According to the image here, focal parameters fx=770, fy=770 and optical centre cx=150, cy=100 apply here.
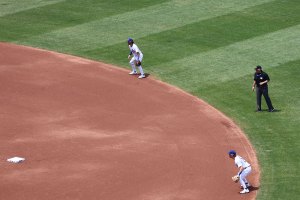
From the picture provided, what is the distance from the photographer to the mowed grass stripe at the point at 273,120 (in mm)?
21219

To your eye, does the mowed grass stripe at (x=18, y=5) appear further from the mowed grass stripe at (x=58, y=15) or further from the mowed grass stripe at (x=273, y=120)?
the mowed grass stripe at (x=273, y=120)

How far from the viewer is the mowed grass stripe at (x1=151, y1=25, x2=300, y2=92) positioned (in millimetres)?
Result: 29172

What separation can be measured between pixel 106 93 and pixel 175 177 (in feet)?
24.0

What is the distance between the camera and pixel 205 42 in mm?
32188

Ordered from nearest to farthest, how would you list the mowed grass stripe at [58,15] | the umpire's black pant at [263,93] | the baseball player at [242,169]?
the baseball player at [242,169], the umpire's black pant at [263,93], the mowed grass stripe at [58,15]

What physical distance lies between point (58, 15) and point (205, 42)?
797cm

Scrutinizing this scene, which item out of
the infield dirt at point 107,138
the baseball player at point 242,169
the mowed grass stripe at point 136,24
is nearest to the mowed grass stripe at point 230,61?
the infield dirt at point 107,138

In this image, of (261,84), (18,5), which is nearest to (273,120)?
(261,84)

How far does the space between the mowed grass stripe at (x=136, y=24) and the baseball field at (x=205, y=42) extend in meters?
A: 0.04

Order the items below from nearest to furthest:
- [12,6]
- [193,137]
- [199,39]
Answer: [193,137]
[199,39]
[12,6]

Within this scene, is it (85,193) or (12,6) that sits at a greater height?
(12,6)

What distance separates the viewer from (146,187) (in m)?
20.8

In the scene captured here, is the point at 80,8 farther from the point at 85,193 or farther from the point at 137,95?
the point at 85,193

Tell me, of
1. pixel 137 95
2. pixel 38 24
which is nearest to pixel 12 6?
pixel 38 24
